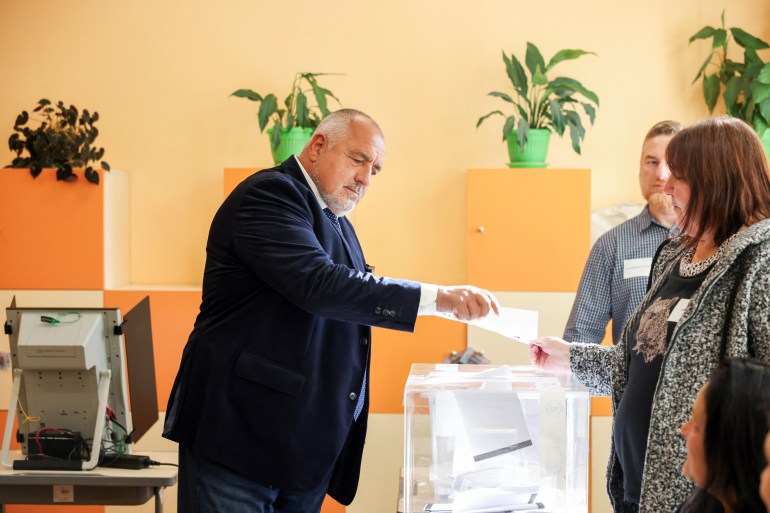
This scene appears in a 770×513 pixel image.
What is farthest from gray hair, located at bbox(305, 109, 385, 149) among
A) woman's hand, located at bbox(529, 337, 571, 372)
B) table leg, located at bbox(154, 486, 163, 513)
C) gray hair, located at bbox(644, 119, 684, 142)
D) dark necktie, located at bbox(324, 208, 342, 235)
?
table leg, located at bbox(154, 486, 163, 513)

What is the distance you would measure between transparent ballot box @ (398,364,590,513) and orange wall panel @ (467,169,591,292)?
199 cm

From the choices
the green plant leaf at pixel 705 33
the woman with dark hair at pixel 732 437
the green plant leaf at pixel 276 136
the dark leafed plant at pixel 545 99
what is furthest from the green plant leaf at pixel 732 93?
the woman with dark hair at pixel 732 437

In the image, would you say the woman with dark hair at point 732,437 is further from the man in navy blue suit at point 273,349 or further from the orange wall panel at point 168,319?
the orange wall panel at point 168,319

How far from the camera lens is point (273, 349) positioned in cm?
→ 199

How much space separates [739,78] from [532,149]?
101cm

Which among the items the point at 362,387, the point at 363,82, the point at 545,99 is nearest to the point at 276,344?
the point at 362,387

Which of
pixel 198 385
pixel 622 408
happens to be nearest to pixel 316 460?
pixel 198 385

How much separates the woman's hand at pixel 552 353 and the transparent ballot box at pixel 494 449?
26cm

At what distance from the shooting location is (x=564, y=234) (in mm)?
3768

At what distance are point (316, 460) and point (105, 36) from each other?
10.2ft

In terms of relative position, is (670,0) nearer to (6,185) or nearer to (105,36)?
(105,36)

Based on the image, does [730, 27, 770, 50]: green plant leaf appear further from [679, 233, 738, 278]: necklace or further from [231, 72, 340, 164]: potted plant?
[679, 233, 738, 278]: necklace

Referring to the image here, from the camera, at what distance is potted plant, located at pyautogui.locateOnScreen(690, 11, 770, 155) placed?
370 cm

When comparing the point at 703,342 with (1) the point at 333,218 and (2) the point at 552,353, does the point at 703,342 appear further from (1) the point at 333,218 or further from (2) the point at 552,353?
(1) the point at 333,218
